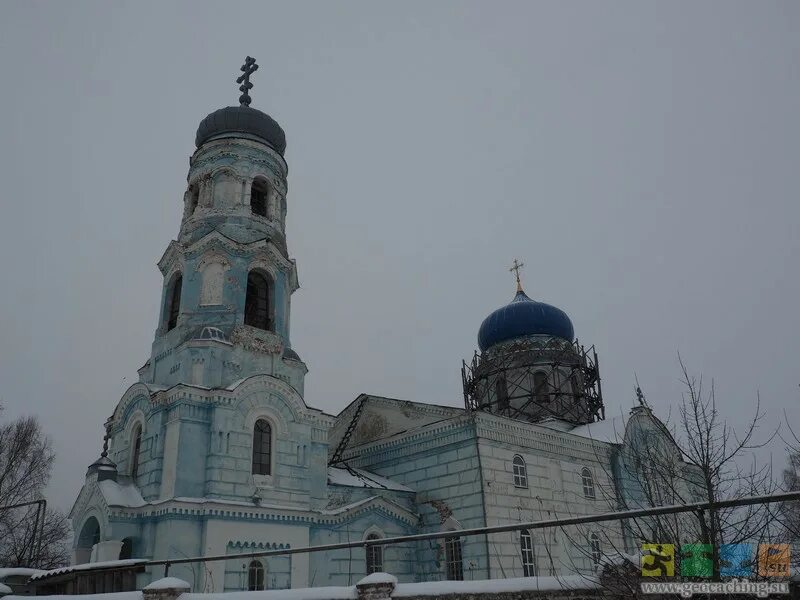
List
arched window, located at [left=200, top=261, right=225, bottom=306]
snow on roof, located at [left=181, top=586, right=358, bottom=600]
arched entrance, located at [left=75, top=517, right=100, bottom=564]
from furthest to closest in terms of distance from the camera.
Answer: arched window, located at [left=200, top=261, right=225, bottom=306] < arched entrance, located at [left=75, top=517, right=100, bottom=564] < snow on roof, located at [left=181, top=586, right=358, bottom=600]

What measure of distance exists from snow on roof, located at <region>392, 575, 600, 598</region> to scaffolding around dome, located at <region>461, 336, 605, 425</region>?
19230 mm

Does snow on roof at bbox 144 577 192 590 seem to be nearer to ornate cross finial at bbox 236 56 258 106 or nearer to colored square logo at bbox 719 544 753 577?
colored square logo at bbox 719 544 753 577

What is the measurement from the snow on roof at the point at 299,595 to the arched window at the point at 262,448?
789 centimetres

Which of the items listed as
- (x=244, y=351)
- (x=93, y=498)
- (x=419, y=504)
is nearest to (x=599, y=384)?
(x=419, y=504)

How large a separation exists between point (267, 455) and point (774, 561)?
1336 centimetres

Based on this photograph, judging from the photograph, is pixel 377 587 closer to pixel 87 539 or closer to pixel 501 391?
pixel 87 539

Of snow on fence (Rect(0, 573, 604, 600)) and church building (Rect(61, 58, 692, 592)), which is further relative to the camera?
church building (Rect(61, 58, 692, 592))

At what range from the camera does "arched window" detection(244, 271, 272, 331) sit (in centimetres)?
1852

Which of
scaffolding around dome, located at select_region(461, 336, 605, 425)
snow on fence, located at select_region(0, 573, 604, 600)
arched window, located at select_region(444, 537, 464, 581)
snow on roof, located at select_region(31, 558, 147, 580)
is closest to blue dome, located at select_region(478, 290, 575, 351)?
scaffolding around dome, located at select_region(461, 336, 605, 425)

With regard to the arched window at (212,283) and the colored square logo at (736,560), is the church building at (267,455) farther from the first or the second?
the colored square logo at (736,560)

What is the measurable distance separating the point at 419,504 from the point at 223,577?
643 cm

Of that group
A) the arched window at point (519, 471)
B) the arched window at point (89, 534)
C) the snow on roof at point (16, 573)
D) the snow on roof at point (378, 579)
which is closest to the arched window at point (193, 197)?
the arched window at point (89, 534)

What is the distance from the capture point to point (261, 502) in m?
15.5

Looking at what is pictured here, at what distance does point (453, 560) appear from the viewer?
17.0m
